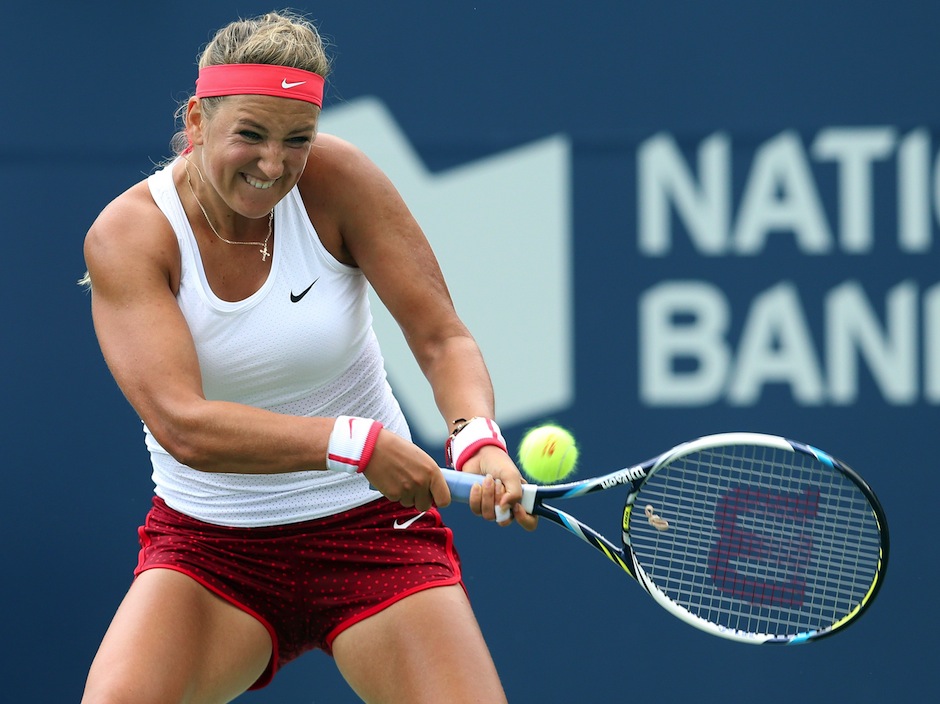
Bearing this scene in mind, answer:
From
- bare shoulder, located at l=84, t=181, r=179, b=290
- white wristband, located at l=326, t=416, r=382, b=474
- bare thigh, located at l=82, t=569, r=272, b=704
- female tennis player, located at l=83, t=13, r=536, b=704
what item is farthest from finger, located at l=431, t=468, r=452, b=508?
bare shoulder, located at l=84, t=181, r=179, b=290

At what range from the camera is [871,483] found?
150 inches

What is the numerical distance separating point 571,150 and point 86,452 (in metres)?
1.60

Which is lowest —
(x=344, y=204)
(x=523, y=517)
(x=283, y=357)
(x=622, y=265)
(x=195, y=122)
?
(x=523, y=517)

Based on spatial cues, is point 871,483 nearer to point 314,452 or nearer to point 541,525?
point 541,525

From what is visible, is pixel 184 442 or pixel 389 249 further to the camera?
pixel 389 249

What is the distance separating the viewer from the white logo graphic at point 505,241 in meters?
3.84

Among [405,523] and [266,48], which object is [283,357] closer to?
[405,523]

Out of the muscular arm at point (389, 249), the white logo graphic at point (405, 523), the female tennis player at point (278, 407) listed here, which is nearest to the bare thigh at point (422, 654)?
the female tennis player at point (278, 407)

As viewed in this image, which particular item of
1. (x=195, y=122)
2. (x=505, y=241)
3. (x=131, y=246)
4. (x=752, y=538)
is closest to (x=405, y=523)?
(x=131, y=246)

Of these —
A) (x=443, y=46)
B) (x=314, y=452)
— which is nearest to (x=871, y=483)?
(x=443, y=46)

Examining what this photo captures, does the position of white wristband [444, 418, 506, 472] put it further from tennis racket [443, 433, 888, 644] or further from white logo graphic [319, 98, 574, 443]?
white logo graphic [319, 98, 574, 443]

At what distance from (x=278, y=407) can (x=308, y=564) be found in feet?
0.99

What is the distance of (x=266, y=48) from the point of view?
237cm

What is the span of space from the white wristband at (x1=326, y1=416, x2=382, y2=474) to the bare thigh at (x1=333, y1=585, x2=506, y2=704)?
13.2 inches
